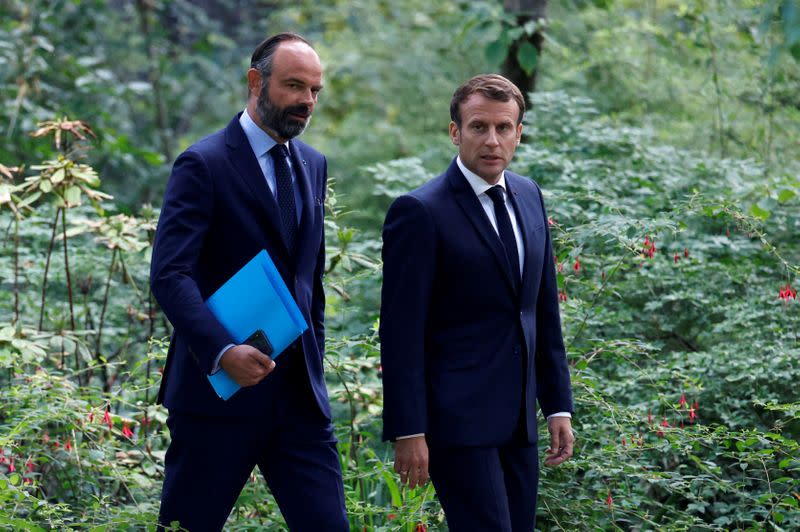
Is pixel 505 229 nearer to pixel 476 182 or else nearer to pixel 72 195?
pixel 476 182

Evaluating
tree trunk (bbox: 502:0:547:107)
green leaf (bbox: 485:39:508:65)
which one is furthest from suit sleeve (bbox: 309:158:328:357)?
tree trunk (bbox: 502:0:547:107)

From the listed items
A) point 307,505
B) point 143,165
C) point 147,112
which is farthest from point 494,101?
point 147,112

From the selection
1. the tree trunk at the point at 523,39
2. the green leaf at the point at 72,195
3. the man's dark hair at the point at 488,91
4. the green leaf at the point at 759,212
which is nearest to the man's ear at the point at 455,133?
the man's dark hair at the point at 488,91

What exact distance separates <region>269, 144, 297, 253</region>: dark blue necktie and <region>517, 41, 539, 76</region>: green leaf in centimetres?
409

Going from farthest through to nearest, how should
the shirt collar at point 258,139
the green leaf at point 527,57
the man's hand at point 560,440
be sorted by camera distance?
the green leaf at point 527,57 < the man's hand at point 560,440 < the shirt collar at point 258,139

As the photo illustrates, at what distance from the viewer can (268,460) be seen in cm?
369

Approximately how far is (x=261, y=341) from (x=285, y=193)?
522 millimetres

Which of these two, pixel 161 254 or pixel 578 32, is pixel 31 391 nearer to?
pixel 161 254

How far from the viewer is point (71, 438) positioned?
4945 millimetres

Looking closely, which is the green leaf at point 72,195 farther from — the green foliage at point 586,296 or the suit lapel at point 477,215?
the suit lapel at point 477,215

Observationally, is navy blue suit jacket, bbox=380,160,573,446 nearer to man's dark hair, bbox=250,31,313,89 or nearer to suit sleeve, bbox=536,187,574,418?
suit sleeve, bbox=536,187,574,418

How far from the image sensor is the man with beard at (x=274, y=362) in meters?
3.56

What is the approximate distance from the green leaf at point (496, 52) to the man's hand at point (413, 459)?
4.19 meters

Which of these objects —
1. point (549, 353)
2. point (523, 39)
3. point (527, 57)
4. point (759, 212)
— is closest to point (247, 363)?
point (549, 353)
